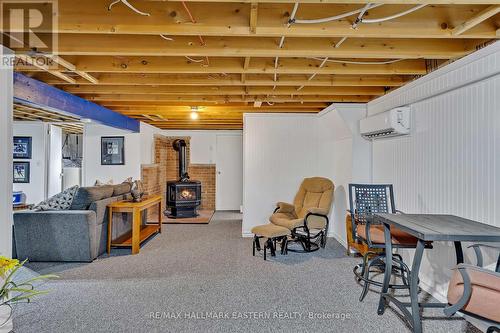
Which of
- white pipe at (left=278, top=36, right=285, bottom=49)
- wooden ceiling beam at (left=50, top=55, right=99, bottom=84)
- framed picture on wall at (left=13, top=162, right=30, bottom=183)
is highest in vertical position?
white pipe at (left=278, top=36, right=285, bottom=49)

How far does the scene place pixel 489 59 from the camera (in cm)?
211

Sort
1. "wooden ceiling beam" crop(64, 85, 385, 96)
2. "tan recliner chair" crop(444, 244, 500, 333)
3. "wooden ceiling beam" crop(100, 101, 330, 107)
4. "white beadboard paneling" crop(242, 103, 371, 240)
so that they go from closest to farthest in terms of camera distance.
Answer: "tan recliner chair" crop(444, 244, 500, 333) → "wooden ceiling beam" crop(64, 85, 385, 96) → "wooden ceiling beam" crop(100, 101, 330, 107) → "white beadboard paneling" crop(242, 103, 371, 240)

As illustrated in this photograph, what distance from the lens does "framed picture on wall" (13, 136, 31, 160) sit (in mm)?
6371

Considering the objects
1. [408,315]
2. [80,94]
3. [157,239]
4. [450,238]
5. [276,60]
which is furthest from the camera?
[157,239]

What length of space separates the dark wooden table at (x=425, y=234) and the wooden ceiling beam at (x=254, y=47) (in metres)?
1.44

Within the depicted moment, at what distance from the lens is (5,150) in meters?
2.07

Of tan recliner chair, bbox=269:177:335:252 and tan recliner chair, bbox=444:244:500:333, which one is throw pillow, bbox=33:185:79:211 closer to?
tan recliner chair, bbox=269:177:335:252

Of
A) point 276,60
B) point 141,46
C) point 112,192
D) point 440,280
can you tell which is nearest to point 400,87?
point 276,60

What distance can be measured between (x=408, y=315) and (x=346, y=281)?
36.6 inches

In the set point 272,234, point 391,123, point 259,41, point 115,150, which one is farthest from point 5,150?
point 115,150

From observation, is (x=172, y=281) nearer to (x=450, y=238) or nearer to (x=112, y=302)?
(x=112, y=302)

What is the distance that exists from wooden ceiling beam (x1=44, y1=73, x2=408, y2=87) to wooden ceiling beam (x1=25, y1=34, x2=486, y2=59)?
81 centimetres

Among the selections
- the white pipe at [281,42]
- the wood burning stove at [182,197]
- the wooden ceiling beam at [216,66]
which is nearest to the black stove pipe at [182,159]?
the wood burning stove at [182,197]

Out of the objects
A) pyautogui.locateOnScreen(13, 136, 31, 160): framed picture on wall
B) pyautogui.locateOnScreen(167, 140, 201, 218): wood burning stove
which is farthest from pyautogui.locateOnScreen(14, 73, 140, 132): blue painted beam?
pyautogui.locateOnScreen(13, 136, 31, 160): framed picture on wall
